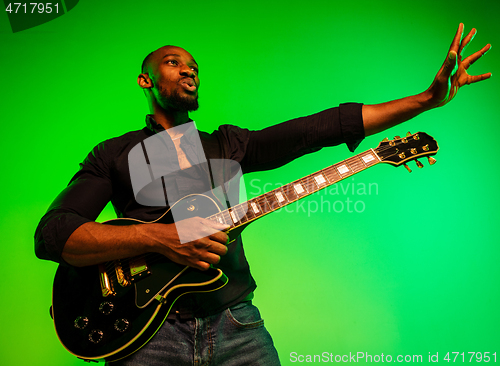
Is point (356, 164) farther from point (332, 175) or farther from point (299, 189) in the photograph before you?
point (299, 189)

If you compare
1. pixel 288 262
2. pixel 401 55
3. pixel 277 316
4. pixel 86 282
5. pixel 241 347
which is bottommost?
pixel 277 316

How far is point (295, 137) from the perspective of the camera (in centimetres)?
122

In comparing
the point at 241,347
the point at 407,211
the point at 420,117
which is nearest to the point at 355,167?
the point at 241,347

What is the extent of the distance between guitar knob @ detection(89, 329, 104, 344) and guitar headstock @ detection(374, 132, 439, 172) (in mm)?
1150

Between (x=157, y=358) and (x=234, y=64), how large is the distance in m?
1.91

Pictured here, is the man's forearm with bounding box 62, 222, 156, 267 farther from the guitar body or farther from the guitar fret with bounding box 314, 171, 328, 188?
the guitar fret with bounding box 314, 171, 328, 188

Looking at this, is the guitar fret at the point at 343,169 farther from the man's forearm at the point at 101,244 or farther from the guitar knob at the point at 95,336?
the guitar knob at the point at 95,336

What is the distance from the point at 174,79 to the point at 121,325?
1000 mm

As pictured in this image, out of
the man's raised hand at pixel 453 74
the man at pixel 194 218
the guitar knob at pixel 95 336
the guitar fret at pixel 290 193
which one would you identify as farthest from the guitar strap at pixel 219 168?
the man's raised hand at pixel 453 74

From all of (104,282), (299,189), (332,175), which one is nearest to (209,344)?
(104,282)

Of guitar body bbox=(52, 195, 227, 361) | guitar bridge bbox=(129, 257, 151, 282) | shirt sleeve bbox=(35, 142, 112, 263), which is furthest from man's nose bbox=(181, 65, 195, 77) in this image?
guitar bridge bbox=(129, 257, 151, 282)

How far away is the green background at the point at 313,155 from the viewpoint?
77.0 inches

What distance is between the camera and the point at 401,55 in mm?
2312

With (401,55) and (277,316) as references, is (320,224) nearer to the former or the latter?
(277,316)
